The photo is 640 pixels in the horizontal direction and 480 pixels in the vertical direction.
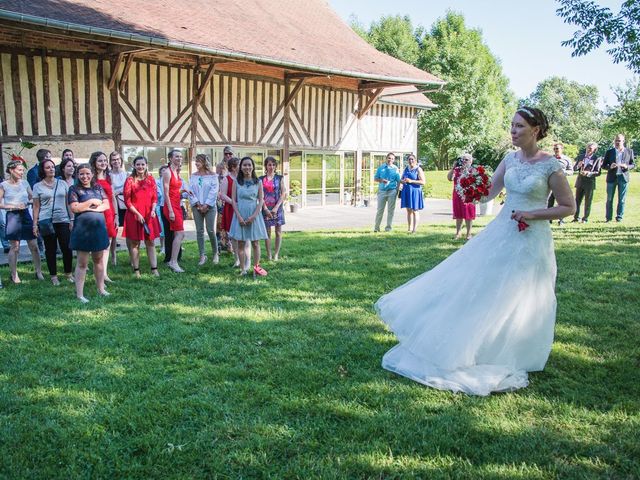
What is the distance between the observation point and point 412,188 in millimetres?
12914

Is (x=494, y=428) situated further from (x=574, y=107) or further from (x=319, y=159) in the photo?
(x=574, y=107)

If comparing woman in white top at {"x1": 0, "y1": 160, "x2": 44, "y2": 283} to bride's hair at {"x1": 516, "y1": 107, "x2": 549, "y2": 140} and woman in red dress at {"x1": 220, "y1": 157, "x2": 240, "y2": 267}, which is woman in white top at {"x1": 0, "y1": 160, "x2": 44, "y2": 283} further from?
bride's hair at {"x1": 516, "y1": 107, "x2": 549, "y2": 140}

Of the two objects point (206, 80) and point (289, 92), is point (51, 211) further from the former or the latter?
point (289, 92)

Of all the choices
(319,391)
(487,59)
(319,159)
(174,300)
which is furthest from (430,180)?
(319,391)

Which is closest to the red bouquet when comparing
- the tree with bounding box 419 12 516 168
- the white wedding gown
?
the white wedding gown

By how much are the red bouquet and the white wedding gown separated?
17.4 inches

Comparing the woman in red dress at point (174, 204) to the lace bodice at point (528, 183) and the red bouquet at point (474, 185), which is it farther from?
the lace bodice at point (528, 183)

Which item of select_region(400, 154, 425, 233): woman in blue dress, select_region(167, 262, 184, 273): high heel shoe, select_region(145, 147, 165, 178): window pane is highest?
select_region(145, 147, 165, 178): window pane

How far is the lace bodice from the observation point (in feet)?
14.6

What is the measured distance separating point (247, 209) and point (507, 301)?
4.82m

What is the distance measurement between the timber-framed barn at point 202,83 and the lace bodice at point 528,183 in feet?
33.3

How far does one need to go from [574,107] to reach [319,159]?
89169 millimetres

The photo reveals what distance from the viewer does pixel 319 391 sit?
425 cm

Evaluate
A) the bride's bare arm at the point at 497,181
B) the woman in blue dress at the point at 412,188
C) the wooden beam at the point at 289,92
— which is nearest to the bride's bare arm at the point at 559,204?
the bride's bare arm at the point at 497,181
